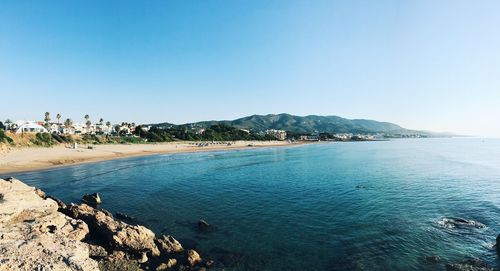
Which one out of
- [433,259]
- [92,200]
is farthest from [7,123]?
[433,259]

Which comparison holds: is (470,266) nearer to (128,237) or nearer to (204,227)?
(204,227)

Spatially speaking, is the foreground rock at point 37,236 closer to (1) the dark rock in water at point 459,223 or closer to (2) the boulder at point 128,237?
(2) the boulder at point 128,237

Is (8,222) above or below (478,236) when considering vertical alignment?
above

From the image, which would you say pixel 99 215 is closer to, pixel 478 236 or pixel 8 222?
pixel 8 222

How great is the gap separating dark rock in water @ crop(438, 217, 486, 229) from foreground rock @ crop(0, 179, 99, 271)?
23.3 metres

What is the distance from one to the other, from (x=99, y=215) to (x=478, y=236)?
25.2m

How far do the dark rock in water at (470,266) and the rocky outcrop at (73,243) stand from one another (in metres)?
12.6

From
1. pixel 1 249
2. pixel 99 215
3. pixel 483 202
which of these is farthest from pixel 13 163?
pixel 483 202

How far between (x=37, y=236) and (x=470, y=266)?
21.4 m

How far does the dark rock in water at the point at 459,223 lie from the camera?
1983cm

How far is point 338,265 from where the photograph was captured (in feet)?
46.3

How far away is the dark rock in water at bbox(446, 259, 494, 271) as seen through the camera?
13648 millimetres

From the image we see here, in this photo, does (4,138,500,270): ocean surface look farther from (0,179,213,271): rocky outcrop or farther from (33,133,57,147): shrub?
(33,133,57,147): shrub

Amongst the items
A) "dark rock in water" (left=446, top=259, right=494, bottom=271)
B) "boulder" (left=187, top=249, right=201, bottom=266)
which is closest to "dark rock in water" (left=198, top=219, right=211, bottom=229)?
"boulder" (left=187, top=249, right=201, bottom=266)
